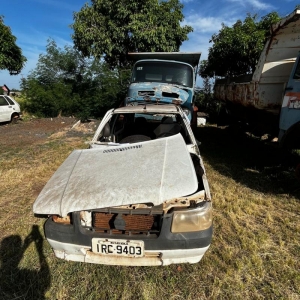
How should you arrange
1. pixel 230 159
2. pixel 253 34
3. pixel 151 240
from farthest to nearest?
pixel 253 34 → pixel 230 159 → pixel 151 240

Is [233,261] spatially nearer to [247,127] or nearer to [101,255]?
[101,255]

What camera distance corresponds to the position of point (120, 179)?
218 centimetres

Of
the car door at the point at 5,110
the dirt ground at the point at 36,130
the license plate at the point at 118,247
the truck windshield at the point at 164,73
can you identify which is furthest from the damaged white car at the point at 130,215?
the car door at the point at 5,110

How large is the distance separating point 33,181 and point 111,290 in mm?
3142

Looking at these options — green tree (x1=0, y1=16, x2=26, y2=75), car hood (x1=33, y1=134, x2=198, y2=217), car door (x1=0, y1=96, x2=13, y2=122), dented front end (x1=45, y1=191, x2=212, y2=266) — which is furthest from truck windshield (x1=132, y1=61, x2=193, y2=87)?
green tree (x1=0, y1=16, x2=26, y2=75)

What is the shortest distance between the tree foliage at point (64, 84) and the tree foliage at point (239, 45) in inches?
212

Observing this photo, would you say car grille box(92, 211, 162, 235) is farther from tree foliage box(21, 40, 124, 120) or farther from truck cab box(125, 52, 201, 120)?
tree foliage box(21, 40, 124, 120)

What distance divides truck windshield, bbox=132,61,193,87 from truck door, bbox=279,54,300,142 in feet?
9.72

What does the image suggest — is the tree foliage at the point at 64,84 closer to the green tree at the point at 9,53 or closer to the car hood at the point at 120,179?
the green tree at the point at 9,53

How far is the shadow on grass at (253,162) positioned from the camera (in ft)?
14.3

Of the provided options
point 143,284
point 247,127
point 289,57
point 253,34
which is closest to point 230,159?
point 247,127

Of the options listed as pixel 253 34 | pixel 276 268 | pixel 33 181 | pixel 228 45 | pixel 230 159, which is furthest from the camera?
pixel 228 45

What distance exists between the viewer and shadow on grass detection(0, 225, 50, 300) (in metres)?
2.20

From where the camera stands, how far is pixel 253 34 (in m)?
9.79
